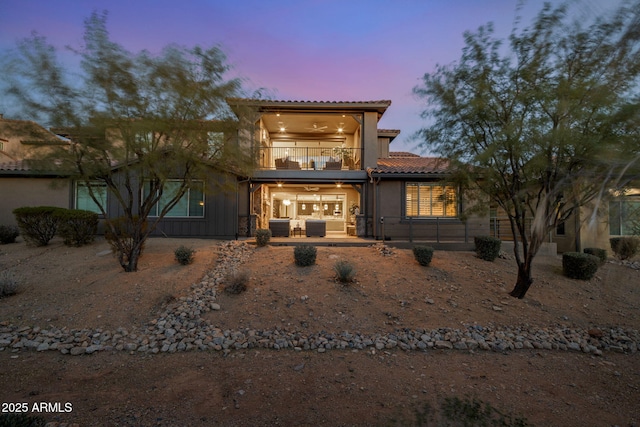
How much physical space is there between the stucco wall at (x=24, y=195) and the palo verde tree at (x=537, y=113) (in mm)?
14349

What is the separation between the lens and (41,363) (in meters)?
4.46

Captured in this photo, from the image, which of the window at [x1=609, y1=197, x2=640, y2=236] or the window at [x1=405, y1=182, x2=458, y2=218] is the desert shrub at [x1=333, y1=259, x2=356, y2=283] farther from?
the window at [x1=405, y1=182, x2=458, y2=218]

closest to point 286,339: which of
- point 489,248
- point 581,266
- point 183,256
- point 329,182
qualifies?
point 183,256

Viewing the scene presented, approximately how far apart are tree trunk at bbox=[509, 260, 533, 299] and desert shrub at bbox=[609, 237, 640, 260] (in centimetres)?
646

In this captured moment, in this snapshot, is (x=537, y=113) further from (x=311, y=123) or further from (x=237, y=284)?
(x=311, y=123)

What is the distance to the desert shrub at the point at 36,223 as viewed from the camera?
31.6 feet

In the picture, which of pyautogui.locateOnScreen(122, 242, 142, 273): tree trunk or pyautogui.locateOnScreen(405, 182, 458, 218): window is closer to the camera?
pyautogui.locateOnScreen(122, 242, 142, 273): tree trunk

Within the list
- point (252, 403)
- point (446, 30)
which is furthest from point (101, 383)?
point (446, 30)

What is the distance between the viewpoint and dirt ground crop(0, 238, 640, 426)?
11.4 feet

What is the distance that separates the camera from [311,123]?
15.0m

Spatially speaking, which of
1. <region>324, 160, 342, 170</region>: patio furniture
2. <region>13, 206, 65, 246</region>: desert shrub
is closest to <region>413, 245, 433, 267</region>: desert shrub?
<region>324, 160, 342, 170</region>: patio furniture

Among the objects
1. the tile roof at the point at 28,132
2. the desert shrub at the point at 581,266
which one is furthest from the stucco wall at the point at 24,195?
A: the desert shrub at the point at 581,266

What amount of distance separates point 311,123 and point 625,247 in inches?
531

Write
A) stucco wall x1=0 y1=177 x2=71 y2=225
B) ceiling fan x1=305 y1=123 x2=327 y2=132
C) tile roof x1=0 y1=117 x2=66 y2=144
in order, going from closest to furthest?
tile roof x1=0 y1=117 x2=66 y2=144 < stucco wall x1=0 y1=177 x2=71 y2=225 < ceiling fan x1=305 y1=123 x2=327 y2=132
